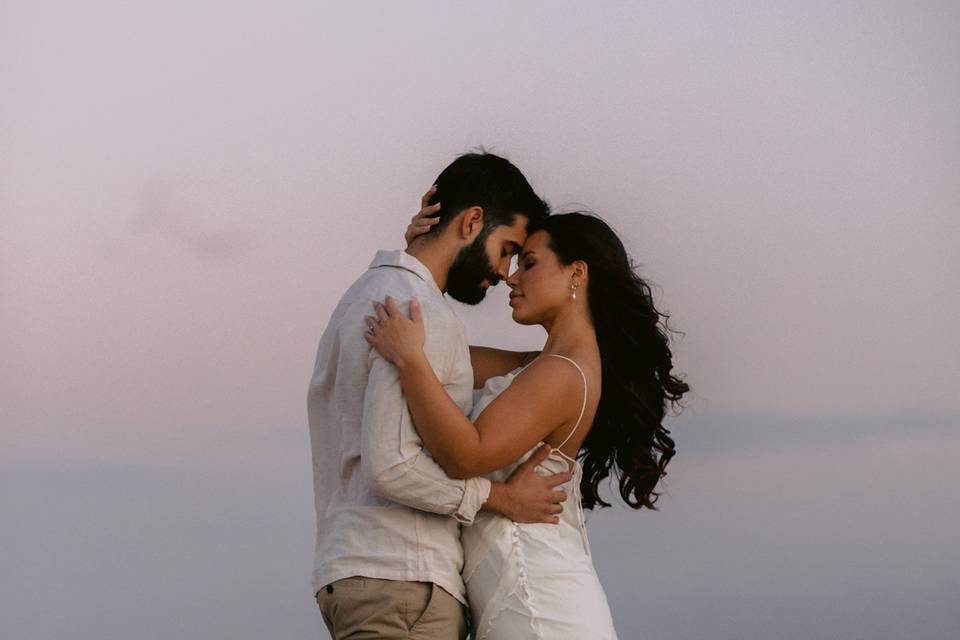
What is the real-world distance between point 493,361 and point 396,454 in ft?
3.28

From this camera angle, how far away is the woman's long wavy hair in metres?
3.36

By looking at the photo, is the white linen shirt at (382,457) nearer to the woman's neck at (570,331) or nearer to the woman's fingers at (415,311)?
the woman's fingers at (415,311)

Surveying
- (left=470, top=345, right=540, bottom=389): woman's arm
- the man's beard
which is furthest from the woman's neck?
the man's beard

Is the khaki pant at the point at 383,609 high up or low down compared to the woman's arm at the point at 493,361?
down

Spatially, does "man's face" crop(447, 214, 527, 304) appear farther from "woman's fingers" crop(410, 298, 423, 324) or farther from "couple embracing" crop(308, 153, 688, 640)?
"woman's fingers" crop(410, 298, 423, 324)

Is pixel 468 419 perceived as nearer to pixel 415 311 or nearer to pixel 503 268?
pixel 415 311

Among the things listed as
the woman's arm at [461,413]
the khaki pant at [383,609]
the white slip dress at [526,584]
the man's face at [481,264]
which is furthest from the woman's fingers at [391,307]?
the khaki pant at [383,609]

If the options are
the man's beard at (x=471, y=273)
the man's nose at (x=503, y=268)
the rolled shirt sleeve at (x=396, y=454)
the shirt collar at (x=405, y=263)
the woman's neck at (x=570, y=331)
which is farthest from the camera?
the woman's neck at (x=570, y=331)

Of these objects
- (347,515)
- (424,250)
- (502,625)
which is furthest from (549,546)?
(424,250)

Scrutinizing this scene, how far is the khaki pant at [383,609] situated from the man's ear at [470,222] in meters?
0.85

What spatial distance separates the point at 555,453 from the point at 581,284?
50 cm

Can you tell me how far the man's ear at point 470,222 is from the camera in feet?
9.98

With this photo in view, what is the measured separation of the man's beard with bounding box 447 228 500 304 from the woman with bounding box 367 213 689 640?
234mm

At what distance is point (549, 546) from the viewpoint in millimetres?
3010
